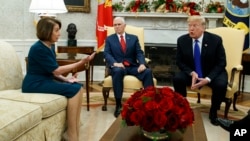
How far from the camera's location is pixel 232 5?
17.3 feet

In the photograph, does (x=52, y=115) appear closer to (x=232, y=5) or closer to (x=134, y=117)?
(x=134, y=117)

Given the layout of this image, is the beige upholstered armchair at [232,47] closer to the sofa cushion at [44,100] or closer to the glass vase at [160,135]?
the sofa cushion at [44,100]

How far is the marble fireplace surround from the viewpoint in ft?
19.2

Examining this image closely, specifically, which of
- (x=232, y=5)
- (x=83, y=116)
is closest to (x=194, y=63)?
(x=83, y=116)

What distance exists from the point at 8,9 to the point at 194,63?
11.5 feet

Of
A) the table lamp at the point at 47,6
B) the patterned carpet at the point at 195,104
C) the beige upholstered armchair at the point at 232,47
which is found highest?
the table lamp at the point at 47,6

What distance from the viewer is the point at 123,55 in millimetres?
4312

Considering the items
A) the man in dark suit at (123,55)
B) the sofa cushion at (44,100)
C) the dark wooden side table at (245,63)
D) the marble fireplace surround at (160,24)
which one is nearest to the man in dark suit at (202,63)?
the man in dark suit at (123,55)

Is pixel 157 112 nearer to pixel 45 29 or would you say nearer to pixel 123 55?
pixel 45 29

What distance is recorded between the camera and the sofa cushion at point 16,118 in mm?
2129

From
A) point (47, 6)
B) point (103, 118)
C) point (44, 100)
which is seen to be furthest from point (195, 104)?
point (44, 100)

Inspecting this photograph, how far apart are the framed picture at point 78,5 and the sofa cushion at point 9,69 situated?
280cm

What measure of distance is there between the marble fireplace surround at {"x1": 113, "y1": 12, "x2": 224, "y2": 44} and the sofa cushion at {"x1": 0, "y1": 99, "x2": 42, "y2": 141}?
3706 mm

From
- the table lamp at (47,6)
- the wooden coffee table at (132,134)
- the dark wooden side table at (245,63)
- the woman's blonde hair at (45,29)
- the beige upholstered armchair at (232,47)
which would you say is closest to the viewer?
the wooden coffee table at (132,134)
